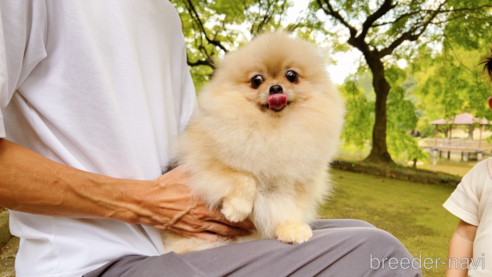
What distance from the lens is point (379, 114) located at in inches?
253

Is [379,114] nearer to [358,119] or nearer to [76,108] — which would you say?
[358,119]

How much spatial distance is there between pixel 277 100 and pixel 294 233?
436mm

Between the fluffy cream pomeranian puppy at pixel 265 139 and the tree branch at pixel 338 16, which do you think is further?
the tree branch at pixel 338 16

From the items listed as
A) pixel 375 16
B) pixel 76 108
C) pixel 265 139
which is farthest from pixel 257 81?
pixel 375 16

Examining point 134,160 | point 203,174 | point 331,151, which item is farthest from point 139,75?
point 331,151

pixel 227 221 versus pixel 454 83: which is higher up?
pixel 454 83

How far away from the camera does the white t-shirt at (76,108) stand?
31.3 inches

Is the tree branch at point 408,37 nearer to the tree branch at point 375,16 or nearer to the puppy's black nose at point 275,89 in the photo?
the tree branch at point 375,16

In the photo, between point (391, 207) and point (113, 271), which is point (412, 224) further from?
→ point (113, 271)

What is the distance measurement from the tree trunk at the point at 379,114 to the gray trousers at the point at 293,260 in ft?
18.4

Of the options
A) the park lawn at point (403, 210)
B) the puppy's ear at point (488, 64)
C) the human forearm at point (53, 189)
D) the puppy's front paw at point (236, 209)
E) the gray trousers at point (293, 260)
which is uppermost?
the puppy's ear at point (488, 64)

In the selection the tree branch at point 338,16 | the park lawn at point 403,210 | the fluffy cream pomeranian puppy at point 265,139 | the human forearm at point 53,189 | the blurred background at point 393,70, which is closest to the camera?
the human forearm at point 53,189

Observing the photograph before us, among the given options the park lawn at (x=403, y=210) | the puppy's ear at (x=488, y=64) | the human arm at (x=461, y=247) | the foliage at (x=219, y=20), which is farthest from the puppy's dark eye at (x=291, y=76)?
the foliage at (x=219, y=20)

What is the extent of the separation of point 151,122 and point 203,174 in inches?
9.4
